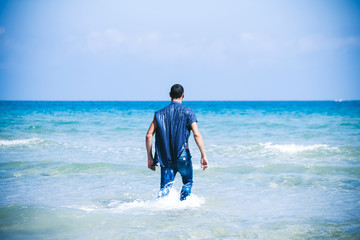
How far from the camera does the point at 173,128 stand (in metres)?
4.68

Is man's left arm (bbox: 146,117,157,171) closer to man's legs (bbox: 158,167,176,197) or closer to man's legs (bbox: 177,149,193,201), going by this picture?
man's legs (bbox: 158,167,176,197)

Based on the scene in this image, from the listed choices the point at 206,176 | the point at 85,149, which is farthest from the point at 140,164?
the point at 85,149

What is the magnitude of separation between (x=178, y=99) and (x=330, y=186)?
384 cm

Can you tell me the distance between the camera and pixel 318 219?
183 inches

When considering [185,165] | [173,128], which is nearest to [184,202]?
[185,165]

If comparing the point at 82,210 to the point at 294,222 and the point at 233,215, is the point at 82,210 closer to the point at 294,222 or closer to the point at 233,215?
the point at 233,215

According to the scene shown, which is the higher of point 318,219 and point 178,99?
point 178,99

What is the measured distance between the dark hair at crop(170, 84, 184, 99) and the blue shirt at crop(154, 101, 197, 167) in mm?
140

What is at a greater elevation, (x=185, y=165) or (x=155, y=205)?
(x=185, y=165)

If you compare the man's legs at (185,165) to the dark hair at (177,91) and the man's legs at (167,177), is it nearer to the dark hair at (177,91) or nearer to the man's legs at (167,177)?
the man's legs at (167,177)

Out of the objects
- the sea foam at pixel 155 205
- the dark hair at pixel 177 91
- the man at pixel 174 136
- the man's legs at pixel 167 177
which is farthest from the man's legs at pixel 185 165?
the dark hair at pixel 177 91

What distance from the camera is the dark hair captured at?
472 cm

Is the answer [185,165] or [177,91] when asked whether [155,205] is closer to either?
[185,165]

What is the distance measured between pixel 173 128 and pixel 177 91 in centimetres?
52
